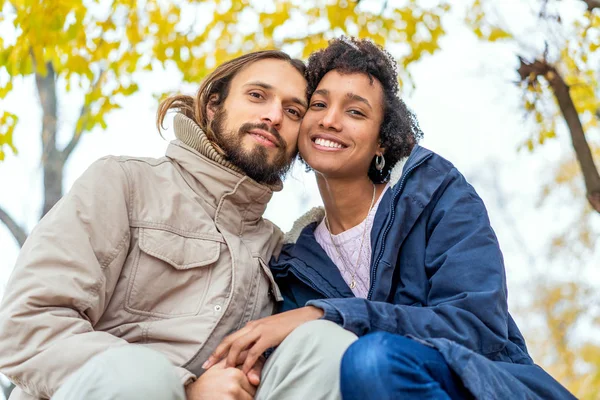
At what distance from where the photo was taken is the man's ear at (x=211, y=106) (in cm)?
335

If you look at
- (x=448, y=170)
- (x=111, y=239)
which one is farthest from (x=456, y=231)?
(x=111, y=239)

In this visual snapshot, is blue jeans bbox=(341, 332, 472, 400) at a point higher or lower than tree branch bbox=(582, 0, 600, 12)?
lower

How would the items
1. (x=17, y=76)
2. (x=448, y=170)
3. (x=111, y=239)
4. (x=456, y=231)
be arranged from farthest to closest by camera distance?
1. (x=17, y=76)
2. (x=448, y=170)
3. (x=456, y=231)
4. (x=111, y=239)

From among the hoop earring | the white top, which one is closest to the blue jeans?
the white top

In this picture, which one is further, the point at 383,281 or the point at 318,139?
the point at 318,139

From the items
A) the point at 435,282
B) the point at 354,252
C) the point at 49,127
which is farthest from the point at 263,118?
the point at 49,127

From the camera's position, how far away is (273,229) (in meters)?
3.20

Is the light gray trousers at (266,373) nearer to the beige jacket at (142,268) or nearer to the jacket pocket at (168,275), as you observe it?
the beige jacket at (142,268)

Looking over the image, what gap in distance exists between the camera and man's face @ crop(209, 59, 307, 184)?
303cm

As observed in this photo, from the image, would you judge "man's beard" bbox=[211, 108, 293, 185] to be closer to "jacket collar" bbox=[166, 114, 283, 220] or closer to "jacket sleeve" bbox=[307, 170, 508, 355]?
"jacket collar" bbox=[166, 114, 283, 220]

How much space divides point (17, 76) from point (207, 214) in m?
2.28

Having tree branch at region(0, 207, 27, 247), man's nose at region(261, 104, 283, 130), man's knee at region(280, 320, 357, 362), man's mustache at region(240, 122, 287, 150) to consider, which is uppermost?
man's nose at region(261, 104, 283, 130)

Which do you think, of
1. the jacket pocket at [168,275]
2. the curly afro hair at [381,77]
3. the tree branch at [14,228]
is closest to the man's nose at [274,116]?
the curly afro hair at [381,77]

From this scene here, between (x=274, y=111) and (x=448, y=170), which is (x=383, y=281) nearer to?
(x=448, y=170)
